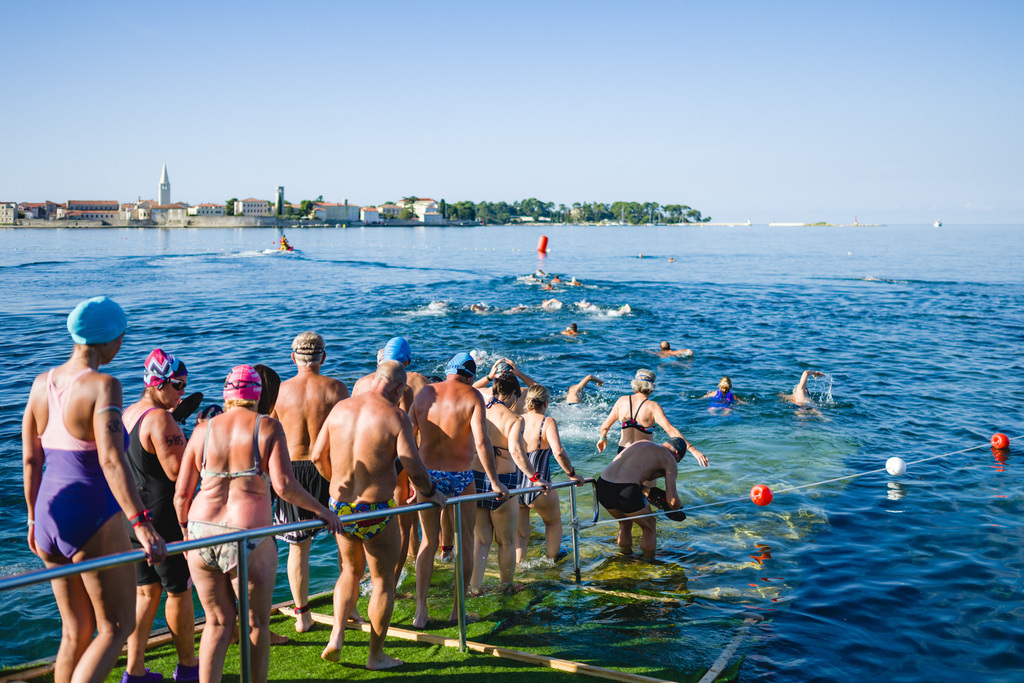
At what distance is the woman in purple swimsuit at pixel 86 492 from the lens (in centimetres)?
355

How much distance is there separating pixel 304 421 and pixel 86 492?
233cm

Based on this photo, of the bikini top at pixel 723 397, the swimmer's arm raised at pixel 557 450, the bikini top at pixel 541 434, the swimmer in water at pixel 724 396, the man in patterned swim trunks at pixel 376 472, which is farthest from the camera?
the bikini top at pixel 723 397

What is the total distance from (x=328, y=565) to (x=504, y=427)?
3329mm

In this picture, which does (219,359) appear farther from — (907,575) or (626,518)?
(907,575)

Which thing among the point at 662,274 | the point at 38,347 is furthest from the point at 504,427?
the point at 662,274

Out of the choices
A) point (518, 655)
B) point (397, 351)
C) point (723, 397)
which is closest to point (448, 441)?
point (397, 351)

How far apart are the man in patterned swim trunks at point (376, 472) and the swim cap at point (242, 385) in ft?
2.94

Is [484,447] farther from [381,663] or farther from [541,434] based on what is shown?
[381,663]

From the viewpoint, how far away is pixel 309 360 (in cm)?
584

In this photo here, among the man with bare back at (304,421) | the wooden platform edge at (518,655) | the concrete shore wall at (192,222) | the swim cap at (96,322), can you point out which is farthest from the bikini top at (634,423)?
the concrete shore wall at (192,222)

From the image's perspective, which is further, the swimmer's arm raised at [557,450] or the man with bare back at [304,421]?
the swimmer's arm raised at [557,450]

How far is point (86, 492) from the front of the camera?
366cm

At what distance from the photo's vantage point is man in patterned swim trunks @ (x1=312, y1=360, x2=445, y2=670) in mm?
4918

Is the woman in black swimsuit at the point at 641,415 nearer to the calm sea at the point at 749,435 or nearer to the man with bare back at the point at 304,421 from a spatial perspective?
the calm sea at the point at 749,435
